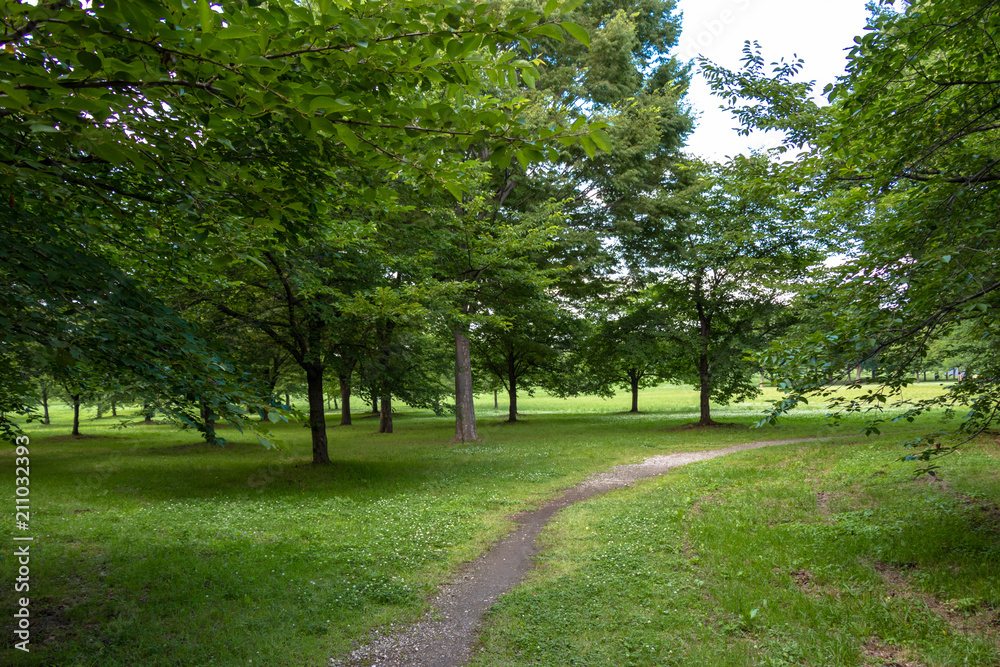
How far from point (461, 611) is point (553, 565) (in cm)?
166

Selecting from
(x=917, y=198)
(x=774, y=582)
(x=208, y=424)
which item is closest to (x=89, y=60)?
(x=208, y=424)

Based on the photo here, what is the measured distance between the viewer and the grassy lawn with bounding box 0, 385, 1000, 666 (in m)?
4.75

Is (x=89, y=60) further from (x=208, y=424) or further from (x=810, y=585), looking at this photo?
(x=810, y=585)

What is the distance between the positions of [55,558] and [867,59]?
1172 centimetres

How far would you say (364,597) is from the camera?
5.82 meters

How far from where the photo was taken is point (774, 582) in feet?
19.3

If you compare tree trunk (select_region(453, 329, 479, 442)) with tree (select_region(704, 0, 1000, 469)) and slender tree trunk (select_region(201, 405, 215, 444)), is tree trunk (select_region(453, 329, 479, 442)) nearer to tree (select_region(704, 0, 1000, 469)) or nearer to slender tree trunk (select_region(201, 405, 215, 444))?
tree (select_region(704, 0, 1000, 469))

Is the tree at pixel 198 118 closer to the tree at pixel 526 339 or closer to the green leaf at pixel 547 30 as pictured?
the green leaf at pixel 547 30

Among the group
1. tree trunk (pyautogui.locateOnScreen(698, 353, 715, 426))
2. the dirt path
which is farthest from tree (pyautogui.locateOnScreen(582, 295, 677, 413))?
the dirt path

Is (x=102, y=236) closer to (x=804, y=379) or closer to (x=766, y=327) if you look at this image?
(x=804, y=379)

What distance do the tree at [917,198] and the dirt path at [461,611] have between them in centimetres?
380

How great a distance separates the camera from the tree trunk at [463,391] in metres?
20.4

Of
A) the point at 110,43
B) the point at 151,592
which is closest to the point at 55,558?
the point at 151,592

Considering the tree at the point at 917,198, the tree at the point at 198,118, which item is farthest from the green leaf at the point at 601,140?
the tree at the point at 917,198
